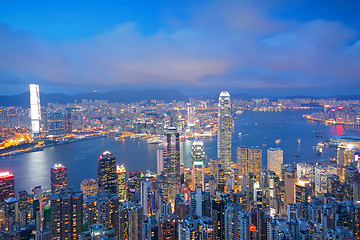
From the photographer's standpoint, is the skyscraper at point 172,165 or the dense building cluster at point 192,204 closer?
the dense building cluster at point 192,204

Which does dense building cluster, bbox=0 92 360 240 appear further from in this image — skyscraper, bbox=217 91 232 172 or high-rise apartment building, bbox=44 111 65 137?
high-rise apartment building, bbox=44 111 65 137

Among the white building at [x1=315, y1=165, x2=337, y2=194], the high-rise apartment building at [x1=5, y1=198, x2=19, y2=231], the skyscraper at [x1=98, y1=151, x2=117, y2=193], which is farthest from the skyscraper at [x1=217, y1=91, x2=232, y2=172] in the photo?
the high-rise apartment building at [x1=5, y1=198, x2=19, y2=231]

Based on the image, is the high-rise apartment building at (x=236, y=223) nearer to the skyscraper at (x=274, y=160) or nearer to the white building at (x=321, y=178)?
the white building at (x=321, y=178)

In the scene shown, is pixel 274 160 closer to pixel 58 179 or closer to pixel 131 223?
pixel 131 223

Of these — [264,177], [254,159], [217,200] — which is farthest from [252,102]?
[217,200]

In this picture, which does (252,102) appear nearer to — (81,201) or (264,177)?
(264,177)

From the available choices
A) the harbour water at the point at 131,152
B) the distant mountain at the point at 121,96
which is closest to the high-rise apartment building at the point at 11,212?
the harbour water at the point at 131,152

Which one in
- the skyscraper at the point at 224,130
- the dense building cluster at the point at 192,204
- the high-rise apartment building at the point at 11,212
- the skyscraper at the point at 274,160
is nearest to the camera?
the dense building cluster at the point at 192,204

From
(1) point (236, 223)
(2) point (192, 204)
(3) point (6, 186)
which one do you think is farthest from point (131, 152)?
(1) point (236, 223)
